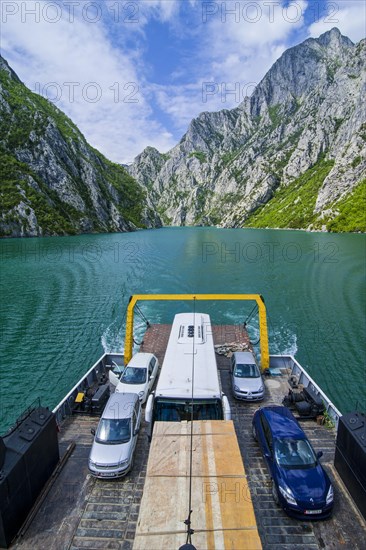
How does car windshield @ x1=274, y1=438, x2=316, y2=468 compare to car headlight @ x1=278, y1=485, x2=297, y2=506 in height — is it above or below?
above

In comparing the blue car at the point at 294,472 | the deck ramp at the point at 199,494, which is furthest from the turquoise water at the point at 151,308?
the deck ramp at the point at 199,494

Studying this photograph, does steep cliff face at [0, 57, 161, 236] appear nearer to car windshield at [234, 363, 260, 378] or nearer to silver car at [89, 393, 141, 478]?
car windshield at [234, 363, 260, 378]

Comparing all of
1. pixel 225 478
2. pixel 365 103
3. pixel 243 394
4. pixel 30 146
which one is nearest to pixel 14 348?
pixel 243 394

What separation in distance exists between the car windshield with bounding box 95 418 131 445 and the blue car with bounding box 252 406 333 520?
5.55 m

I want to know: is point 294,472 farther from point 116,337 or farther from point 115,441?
point 116,337

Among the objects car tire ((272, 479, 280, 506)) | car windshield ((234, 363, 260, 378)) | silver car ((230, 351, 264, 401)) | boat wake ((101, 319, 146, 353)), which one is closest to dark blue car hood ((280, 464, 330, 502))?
car tire ((272, 479, 280, 506))

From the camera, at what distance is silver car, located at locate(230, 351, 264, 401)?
16.3 meters

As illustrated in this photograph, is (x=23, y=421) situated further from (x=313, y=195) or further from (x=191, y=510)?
(x=313, y=195)

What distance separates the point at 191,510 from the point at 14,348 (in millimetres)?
28110

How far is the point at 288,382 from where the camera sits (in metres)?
18.7

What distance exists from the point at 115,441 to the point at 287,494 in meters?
6.43

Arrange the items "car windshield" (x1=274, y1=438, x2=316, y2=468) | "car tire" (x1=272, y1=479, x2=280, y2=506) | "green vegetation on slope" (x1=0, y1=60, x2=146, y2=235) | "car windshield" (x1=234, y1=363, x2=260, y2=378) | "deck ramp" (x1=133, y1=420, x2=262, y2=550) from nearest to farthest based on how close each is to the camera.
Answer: "deck ramp" (x1=133, y1=420, x2=262, y2=550) → "car tire" (x1=272, y1=479, x2=280, y2=506) → "car windshield" (x1=274, y1=438, x2=316, y2=468) → "car windshield" (x1=234, y1=363, x2=260, y2=378) → "green vegetation on slope" (x1=0, y1=60, x2=146, y2=235)

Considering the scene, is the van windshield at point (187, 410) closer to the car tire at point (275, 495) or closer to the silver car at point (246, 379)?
the car tire at point (275, 495)

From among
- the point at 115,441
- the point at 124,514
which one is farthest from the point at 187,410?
the point at 124,514
